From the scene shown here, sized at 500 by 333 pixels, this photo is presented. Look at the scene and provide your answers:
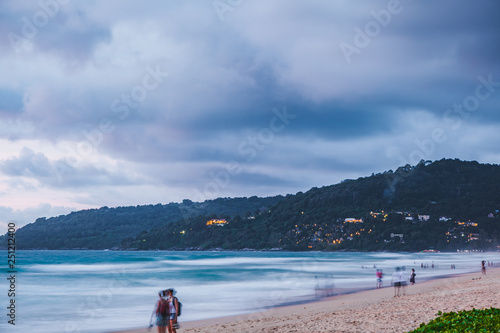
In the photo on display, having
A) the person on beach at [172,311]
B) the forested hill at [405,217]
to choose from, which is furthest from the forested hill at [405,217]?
the person on beach at [172,311]

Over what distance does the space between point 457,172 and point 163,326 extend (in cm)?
19464

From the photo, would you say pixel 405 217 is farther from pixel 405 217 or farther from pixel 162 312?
pixel 162 312

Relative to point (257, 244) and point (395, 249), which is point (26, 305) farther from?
point (257, 244)

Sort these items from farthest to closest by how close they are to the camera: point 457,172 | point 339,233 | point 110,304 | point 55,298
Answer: point 457,172, point 339,233, point 55,298, point 110,304

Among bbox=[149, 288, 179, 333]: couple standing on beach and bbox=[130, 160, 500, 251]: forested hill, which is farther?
bbox=[130, 160, 500, 251]: forested hill

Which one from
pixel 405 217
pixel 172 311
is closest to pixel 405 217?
pixel 405 217

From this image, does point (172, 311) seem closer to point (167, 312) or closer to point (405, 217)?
point (167, 312)

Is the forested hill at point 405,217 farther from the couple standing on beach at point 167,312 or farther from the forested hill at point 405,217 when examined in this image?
the couple standing on beach at point 167,312

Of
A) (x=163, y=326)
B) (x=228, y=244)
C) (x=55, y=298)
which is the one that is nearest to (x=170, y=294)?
(x=163, y=326)

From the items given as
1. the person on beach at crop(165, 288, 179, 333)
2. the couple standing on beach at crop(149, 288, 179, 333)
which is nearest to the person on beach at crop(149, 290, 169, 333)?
the couple standing on beach at crop(149, 288, 179, 333)

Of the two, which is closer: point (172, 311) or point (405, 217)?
point (172, 311)

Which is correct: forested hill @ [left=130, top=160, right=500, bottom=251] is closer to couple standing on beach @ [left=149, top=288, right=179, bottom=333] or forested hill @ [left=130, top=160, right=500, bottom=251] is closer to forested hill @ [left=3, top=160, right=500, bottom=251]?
forested hill @ [left=3, top=160, right=500, bottom=251]

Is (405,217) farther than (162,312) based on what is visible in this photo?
Yes

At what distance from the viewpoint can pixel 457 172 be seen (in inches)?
7495
